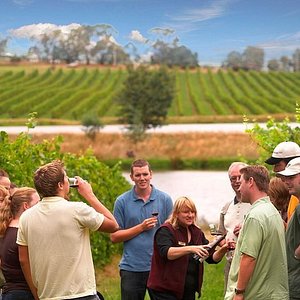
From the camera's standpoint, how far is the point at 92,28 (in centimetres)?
8875

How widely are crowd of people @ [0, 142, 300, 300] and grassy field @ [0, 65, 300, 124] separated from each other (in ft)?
157

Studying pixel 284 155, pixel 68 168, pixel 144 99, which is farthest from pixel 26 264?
pixel 144 99

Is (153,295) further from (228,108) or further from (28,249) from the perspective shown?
(228,108)

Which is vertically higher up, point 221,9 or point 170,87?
point 221,9

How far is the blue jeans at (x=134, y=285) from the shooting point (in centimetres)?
575

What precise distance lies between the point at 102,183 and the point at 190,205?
720cm

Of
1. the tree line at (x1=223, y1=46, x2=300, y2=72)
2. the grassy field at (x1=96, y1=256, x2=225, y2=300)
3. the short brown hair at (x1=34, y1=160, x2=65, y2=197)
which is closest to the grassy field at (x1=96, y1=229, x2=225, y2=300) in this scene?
the grassy field at (x1=96, y1=256, x2=225, y2=300)

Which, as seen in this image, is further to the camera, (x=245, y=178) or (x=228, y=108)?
(x=228, y=108)

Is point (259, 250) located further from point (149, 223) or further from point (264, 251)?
point (149, 223)

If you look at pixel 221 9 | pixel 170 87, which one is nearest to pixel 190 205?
pixel 170 87

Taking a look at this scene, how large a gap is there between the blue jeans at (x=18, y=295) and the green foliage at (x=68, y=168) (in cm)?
443

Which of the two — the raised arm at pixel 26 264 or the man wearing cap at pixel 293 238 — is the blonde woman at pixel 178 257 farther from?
the raised arm at pixel 26 264

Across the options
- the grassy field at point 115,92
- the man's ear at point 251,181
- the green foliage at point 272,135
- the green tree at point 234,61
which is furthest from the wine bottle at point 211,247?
the green tree at point 234,61

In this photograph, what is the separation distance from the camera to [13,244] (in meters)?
4.65
